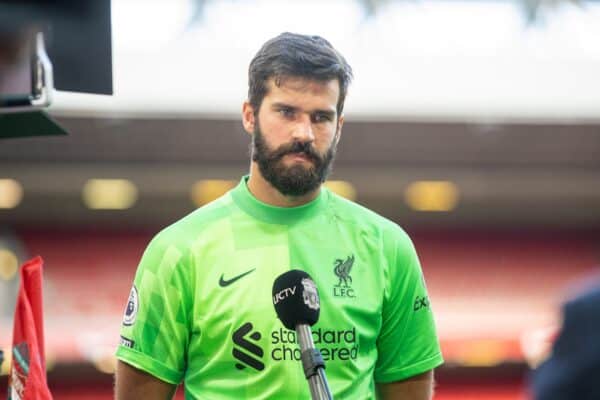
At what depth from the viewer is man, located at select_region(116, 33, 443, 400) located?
2.34 metres

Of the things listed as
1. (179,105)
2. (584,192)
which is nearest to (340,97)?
(179,105)

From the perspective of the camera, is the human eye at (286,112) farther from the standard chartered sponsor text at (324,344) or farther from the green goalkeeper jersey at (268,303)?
the standard chartered sponsor text at (324,344)

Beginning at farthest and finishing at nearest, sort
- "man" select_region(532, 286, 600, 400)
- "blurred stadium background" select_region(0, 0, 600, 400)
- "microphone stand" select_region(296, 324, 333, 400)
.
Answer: "blurred stadium background" select_region(0, 0, 600, 400) → "microphone stand" select_region(296, 324, 333, 400) → "man" select_region(532, 286, 600, 400)

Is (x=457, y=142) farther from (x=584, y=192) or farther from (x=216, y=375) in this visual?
(x=216, y=375)

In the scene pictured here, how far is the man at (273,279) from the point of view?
92.0 inches

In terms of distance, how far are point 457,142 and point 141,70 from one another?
2425mm

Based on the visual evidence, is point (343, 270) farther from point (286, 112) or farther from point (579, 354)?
point (579, 354)

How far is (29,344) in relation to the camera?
2400mm

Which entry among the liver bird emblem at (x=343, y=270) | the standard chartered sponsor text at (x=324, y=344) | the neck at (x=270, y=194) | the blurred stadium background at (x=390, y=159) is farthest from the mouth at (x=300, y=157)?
the blurred stadium background at (x=390, y=159)

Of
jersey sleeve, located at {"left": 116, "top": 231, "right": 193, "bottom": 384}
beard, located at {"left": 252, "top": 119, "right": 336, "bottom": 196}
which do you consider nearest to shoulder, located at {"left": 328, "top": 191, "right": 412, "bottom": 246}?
beard, located at {"left": 252, "top": 119, "right": 336, "bottom": 196}

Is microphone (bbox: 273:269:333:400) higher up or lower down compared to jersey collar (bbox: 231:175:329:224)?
lower down

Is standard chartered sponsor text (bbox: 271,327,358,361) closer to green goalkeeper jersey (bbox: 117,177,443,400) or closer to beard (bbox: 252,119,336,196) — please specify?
green goalkeeper jersey (bbox: 117,177,443,400)

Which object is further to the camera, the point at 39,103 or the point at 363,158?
the point at 363,158

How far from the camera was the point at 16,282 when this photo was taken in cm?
917
